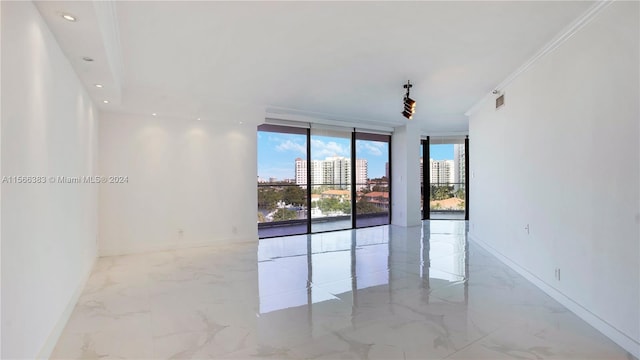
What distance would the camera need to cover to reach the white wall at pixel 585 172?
2.56 m

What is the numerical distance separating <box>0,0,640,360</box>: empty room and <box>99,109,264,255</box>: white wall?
4 cm

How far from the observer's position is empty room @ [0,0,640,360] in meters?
2.49

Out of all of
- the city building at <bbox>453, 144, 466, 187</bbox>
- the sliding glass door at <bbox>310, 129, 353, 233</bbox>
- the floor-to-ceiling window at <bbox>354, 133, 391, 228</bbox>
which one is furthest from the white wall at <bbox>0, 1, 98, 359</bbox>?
the city building at <bbox>453, 144, 466, 187</bbox>

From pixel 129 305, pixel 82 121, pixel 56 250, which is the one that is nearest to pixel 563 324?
pixel 129 305

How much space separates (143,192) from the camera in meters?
5.94

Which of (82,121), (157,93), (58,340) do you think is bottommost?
(58,340)

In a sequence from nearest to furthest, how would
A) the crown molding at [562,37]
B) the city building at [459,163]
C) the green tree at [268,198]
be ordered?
the crown molding at [562,37] < the green tree at [268,198] < the city building at [459,163]

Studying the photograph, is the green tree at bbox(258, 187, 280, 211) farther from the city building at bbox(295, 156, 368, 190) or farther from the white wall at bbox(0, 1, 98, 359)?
the white wall at bbox(0, 1, 98, 359)

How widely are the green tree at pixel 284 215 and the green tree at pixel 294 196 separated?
8.5 inches

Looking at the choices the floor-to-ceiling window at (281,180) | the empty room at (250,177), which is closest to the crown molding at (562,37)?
the empty room at (250,177)

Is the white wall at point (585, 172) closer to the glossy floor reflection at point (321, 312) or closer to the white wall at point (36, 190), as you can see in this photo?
the glossy floor reflection at point (321, 312)

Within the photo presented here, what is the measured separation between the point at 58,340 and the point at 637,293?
447 cm

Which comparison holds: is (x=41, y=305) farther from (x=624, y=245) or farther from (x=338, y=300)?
(x=624, y=245)

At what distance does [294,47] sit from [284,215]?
193 inches
